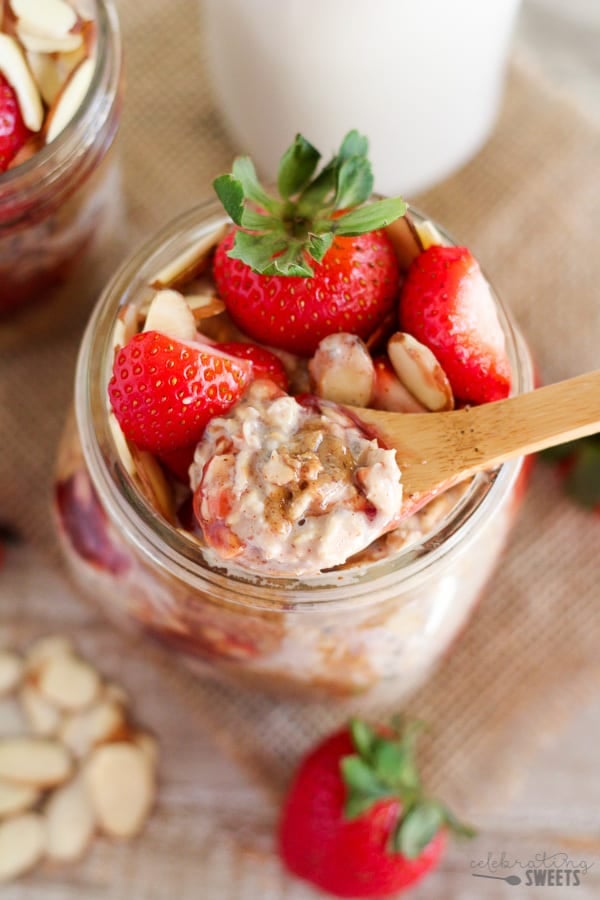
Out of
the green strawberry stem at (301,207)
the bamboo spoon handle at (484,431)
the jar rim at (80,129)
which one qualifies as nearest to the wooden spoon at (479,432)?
the bamboo spoon handle at (484,431)

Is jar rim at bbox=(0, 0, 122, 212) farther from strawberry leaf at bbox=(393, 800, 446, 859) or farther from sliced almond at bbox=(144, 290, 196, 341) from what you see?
strawberry leaf at bbox=(393, 800, 446, 859)

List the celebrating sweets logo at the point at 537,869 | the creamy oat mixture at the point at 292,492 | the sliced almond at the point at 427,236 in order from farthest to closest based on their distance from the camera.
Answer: the celebrating sweets logo at the point at 537,869, the sliced almond at the point at 427,236, the creamy oat mixture at the point at 292,492

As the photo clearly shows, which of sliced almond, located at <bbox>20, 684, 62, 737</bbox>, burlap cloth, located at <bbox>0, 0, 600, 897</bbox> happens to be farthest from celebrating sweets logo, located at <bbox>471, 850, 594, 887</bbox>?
sliced almond, located at <bbox>20, 684, 62, 737</bbox>

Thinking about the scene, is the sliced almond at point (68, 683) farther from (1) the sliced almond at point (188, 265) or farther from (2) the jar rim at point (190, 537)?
(1) the sliced almond at point (188, 265)

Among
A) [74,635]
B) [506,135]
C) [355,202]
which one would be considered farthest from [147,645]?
[506,135]

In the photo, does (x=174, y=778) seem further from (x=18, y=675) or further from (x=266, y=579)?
(x=266, y=579)

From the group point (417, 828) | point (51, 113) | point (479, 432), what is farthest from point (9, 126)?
point (417, 828)

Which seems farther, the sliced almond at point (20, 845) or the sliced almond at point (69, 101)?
the sliced almond at point (20, 845)
